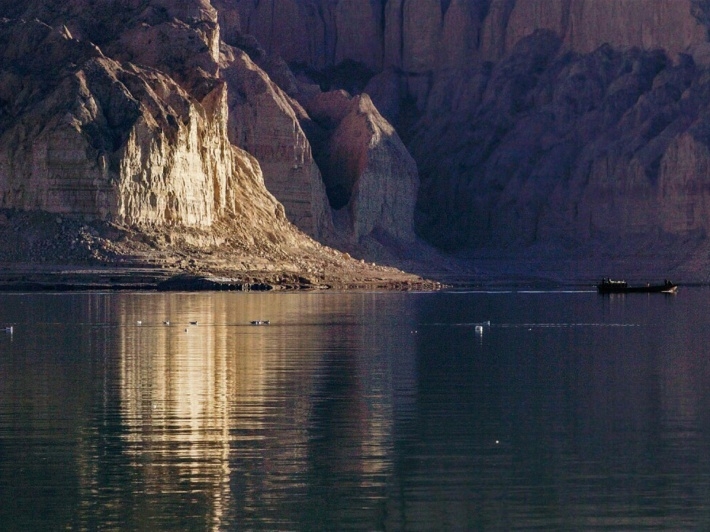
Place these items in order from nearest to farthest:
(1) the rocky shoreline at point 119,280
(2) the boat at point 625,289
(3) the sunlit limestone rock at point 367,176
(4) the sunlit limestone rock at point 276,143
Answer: (1) the rocky shoreline at point 119,280, (2) the boat at point 625,289, (4) the sunlit limestone rock at point 276,143, (3) the sunlit limestone rock at point 367,176

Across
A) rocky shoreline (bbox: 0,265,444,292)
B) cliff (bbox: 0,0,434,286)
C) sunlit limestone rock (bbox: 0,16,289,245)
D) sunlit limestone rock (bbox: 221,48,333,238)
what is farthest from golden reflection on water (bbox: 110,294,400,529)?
sunlit limestone rock (bbox: 221,48,333,238)

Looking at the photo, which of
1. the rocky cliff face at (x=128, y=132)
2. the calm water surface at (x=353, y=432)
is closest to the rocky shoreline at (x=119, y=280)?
the rocky cliff face at (x=128, y=132)

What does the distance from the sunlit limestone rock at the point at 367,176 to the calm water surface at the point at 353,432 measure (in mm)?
115945

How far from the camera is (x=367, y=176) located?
624ft

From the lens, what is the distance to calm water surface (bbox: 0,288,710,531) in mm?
29328

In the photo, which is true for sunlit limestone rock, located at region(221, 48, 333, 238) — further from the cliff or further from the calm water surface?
the calm water surface

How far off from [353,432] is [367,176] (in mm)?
152802

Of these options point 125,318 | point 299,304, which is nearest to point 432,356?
point 125,318

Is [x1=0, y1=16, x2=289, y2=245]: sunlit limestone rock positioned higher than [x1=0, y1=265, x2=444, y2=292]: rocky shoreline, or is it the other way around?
[x1=0, y1=16, x2=289, y2=245]: sunlit limestone rock

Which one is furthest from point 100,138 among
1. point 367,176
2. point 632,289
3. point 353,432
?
point 353,432

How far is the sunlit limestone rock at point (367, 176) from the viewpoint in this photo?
188 metres

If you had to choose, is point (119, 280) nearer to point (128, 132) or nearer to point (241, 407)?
point (128, 132)

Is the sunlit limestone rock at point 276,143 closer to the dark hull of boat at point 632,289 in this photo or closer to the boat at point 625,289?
the boat at point 625,289

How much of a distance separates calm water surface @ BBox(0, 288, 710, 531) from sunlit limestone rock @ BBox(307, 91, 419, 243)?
11595cm
